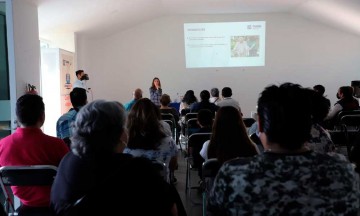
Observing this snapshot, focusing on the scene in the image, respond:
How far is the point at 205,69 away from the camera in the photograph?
10422 millimetres

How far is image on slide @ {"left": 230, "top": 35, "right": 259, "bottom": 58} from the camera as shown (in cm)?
995

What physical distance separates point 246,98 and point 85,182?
31.6ft

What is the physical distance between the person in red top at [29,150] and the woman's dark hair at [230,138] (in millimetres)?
1033

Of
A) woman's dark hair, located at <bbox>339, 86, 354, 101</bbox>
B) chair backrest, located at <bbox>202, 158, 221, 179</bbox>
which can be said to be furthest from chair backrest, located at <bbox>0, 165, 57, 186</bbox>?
→ woman's dark hair, located at <bbox>339, 86, 354, 101</bbox>

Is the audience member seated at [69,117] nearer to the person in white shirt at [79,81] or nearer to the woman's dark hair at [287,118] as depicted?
the woman's dark hair at [287,118]

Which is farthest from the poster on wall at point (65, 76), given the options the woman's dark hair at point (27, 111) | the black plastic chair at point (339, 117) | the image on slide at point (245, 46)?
the woman's dark hair at point (27, 111)

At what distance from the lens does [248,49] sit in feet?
33.2

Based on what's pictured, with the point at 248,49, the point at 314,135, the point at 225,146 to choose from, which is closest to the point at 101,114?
the point at 225,146

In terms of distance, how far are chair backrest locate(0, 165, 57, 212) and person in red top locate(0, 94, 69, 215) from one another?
103mm

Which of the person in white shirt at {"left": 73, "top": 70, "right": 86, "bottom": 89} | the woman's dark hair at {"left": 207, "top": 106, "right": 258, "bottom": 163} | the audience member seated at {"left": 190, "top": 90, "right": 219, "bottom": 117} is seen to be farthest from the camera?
the person in white shirt at {"left": 73, "top": 70, "right": 86, "bottom": 89}

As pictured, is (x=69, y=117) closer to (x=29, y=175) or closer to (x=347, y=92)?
(x=29, y=175)

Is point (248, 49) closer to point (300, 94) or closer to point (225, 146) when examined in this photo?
point (225, 146)

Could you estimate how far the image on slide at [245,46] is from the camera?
32.7 feet

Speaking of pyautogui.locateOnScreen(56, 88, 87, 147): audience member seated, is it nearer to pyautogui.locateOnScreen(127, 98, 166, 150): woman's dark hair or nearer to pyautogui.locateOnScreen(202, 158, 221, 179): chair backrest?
pyautogui.locateOnScreen(127, 98, 166, 150): woman's dark hair
